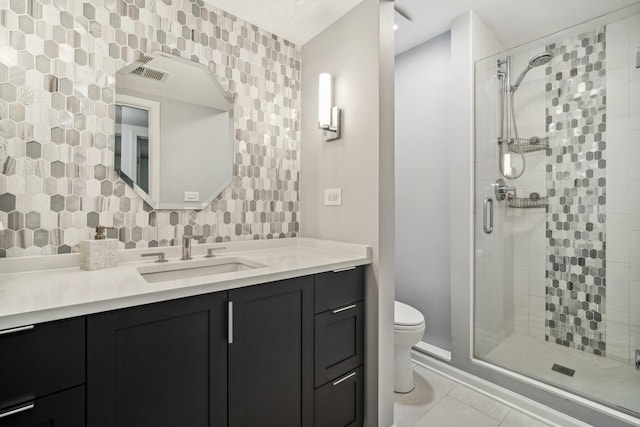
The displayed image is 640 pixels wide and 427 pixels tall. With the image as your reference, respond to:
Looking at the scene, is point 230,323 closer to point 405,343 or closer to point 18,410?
point 18,410

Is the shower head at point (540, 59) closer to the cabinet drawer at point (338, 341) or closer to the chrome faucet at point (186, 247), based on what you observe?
the cabinet drawer at point (338, 341)

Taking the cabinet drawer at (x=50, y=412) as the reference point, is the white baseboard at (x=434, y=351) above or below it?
below

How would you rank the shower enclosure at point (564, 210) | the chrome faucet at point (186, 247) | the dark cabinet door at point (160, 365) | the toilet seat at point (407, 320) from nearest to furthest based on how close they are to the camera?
the dark cabinet door at point (160, 365), the chrome faucet at point (186, 247), the shower enclosure at point (564, 210), the toilet seat at point (407, 320)

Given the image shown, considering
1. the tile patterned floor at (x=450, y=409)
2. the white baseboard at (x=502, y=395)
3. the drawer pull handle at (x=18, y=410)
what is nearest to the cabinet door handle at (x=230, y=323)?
the drawer pull handle at (x=18, y=410)

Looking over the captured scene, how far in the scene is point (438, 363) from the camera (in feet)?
7.34

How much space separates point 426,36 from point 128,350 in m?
2.75

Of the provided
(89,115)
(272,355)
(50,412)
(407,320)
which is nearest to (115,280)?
(50,412)

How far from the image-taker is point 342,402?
1.50 metres

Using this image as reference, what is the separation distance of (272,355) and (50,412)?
2.21 feet

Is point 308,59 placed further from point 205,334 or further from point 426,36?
point 205,334

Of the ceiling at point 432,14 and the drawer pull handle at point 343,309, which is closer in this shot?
the drawer pull handle at point 343,309

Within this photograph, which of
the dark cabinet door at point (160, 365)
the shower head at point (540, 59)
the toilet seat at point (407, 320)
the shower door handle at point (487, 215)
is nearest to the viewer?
the dark cabinet door at point (160, 365)

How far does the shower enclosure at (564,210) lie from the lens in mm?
1781

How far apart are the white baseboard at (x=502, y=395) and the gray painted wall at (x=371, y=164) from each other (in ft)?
2.39
